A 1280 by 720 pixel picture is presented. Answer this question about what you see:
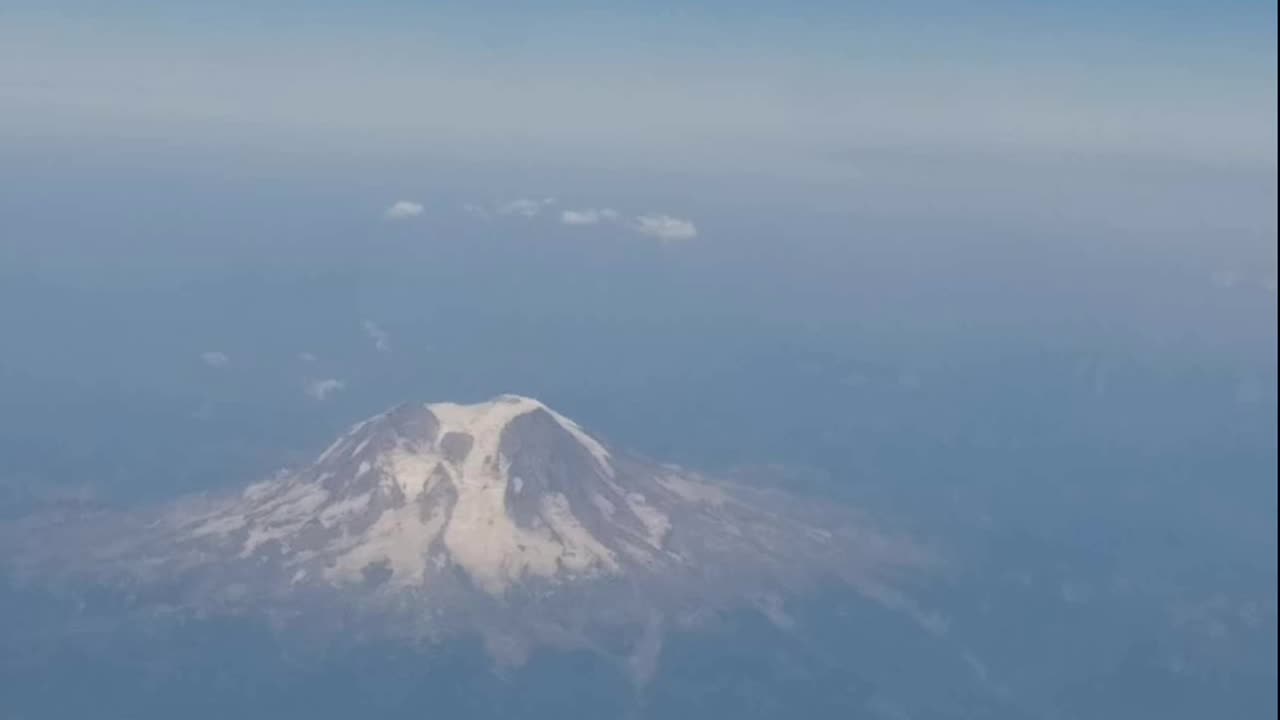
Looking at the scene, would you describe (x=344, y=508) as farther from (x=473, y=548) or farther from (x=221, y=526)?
(x=473, y=548)

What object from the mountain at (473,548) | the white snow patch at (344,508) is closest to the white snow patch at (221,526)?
the mountain at (473,548)

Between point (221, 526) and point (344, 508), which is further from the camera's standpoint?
point (221, 526)

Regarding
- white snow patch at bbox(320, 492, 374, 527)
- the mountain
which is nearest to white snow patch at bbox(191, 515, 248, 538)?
the mountain

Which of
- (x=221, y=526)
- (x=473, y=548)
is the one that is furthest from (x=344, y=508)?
(x=473, y=548)

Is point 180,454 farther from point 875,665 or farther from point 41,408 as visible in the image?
point 875,665

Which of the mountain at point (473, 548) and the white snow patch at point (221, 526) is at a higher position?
the mountain at point (473, 548)

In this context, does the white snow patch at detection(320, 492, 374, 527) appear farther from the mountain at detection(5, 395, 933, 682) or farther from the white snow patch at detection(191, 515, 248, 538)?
the white snow patch at detection(191, 515, 248, 538)

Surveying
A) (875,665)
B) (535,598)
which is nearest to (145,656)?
(535,598)

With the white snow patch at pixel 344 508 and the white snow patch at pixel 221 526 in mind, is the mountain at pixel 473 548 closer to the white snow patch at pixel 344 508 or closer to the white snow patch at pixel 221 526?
the white snow patch at pixel 344 508
